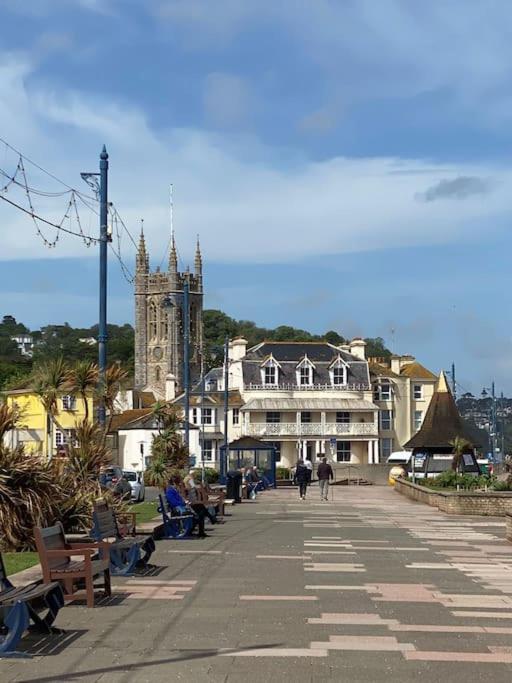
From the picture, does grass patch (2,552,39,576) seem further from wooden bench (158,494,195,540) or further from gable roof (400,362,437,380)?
gable roof (400,362,437,380)

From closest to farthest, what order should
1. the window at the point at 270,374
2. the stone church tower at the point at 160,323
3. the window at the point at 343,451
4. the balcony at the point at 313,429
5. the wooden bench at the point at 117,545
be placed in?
1. the wooden bench at the point at 117,545
2. the balcony at the point at 313,429
3. the window at the point at 343,451
4. the window at the point at 270,374
5. the stone church tower at the point at 160,323

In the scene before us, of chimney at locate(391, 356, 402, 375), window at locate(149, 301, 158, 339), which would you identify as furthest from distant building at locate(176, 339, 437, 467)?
window at locate(149, 301, 158, 339)

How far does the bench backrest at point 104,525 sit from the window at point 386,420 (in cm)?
8013

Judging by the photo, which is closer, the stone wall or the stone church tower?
the stone wall

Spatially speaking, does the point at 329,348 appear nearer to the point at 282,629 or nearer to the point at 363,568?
the point at 363,568

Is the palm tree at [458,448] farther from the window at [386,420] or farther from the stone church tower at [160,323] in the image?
the stone church tower at [160,323]

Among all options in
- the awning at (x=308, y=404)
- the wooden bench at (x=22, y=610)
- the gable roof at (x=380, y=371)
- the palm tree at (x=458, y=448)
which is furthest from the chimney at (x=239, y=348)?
the wooden bench at (x=22, y=610)

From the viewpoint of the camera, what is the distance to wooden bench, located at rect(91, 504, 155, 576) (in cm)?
1572

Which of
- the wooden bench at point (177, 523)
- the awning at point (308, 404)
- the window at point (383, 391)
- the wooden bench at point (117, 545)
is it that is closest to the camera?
the wooden bench at point (117, 545)

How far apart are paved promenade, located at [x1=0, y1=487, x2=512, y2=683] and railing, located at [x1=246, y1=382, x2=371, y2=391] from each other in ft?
231

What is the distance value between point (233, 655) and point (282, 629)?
150cm

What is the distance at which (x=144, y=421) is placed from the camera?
79312mm

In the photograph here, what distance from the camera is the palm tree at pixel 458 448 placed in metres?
45.3

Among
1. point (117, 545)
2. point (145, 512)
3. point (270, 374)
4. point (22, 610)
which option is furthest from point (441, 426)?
point (270, 374)
